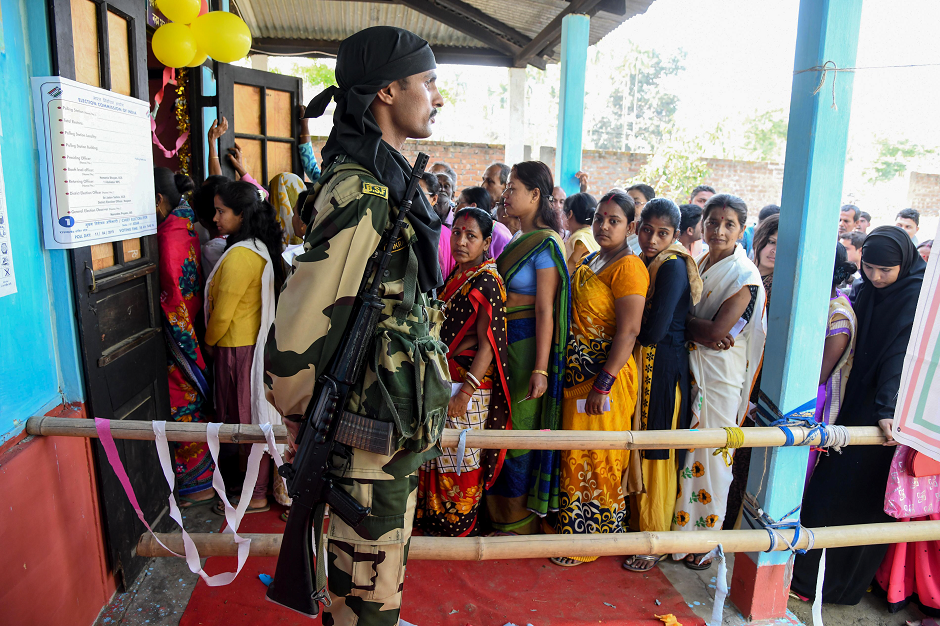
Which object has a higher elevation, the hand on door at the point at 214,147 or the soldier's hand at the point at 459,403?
the hand on door at the point at 214,147

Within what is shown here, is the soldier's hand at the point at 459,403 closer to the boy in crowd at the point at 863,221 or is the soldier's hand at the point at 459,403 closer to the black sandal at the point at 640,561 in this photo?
the black sandal at the point at 640,561

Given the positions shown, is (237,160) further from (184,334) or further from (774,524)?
(774,524)

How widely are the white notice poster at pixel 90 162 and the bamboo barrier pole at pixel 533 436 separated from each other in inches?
24.2

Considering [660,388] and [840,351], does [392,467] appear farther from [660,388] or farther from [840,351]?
[840,351]

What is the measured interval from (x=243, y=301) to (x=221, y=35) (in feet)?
6.29

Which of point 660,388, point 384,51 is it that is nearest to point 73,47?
point 384,51

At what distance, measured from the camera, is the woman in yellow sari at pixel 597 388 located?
9.05ft

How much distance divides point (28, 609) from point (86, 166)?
143cm

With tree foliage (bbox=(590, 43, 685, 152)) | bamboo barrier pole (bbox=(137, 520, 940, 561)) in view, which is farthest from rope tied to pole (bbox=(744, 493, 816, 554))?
tree foliage (bbox=(590, 43, 685, 152))

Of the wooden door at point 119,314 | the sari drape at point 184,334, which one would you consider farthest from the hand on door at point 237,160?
the wooden door at point 119,314

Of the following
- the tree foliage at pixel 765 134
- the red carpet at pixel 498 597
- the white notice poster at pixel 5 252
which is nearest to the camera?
the white notice poster at pixel 5 252

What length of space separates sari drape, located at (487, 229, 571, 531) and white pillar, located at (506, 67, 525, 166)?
6384 mm

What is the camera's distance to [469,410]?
2836 millimetres

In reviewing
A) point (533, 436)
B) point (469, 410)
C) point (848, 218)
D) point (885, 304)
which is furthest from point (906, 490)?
point (848, 218)
